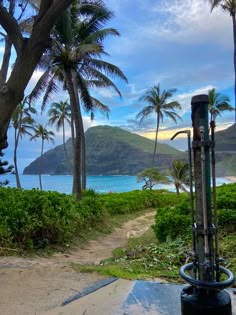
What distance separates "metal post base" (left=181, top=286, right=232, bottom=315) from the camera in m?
1.58

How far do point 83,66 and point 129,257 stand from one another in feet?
31.4

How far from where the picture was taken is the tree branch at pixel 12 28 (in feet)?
9.36

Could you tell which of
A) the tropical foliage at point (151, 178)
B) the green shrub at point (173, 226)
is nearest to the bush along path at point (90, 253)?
the green shrub at point (173, 226)

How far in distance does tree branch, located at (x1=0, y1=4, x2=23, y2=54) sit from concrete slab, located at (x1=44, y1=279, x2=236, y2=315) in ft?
7.27

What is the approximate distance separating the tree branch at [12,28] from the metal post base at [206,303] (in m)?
2.36

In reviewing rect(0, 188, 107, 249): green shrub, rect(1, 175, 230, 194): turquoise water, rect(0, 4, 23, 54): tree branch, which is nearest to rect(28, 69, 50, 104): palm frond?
rect(1, 175, 230, 194): turquoise water

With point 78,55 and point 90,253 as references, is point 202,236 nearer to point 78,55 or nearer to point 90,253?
point 90,253

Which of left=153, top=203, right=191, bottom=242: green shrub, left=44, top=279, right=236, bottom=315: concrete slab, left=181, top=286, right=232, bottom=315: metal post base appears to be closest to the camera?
left=181, top=286, right=232, bottom=315: metal post base

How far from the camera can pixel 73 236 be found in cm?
730

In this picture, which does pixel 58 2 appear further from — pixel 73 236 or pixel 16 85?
pixel 73 236

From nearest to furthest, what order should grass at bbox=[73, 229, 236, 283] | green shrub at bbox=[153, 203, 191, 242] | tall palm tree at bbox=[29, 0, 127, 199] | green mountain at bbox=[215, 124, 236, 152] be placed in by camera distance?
grass at bbox=[73, 229, 236, 283] < green shrub at bbox=[153, 203, 191, 242] < tall palm tree at bbox=[29, 0, 127, 199] < green mountain at bbox=[215, 124, 236, 152]

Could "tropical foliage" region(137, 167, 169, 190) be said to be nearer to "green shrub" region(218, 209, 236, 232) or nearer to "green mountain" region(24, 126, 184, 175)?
"green shrub" region(218, 209, 236, 232)

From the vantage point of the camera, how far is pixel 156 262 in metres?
4.36

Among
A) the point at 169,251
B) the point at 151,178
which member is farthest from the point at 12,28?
the point at 151,178
